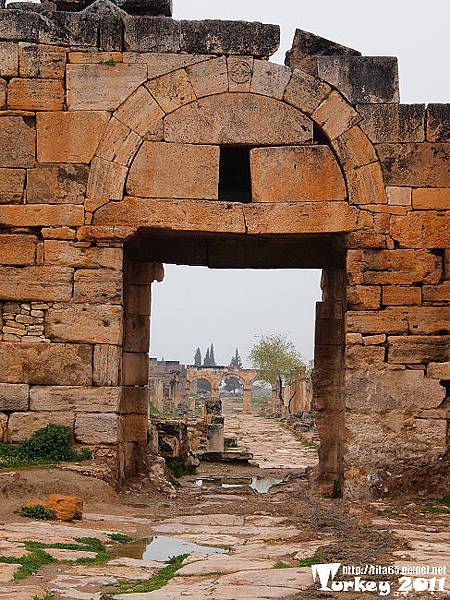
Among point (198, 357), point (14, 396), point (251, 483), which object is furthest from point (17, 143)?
point (198, 357)

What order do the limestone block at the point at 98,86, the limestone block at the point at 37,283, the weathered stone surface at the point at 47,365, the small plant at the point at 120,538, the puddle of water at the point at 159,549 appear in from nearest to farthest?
the puddle of water at the point at 159,549 < the small plant at the point at 120,538 < the weathered stone surface at the point at 47,365 < the limestone block at the point at 37,283 < the limestone block at the point at 98,86

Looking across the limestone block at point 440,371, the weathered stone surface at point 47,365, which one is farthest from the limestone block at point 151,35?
the limestone block at point 440,371

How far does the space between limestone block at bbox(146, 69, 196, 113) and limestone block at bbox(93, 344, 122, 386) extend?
3.19 meters

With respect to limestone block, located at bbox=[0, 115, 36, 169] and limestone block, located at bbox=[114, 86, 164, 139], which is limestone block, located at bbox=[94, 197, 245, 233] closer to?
limestone block, located at bbox=[114, 86, 164, 139]

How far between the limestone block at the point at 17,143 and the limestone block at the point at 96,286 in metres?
1.57

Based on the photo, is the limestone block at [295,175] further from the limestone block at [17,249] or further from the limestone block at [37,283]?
the limestone block at [17,249]

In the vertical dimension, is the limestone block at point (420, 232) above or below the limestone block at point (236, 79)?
below

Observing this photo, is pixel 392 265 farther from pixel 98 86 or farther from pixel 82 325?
pixel 98 86

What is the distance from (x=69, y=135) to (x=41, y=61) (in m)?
1.02

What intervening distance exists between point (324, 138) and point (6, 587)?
7.35 meters

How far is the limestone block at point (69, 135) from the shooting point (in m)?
10.9

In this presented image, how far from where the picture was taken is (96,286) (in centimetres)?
1080

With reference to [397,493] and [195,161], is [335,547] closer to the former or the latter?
[397,493]

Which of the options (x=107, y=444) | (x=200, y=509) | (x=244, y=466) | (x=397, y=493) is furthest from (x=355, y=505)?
(x=244, y=466)
